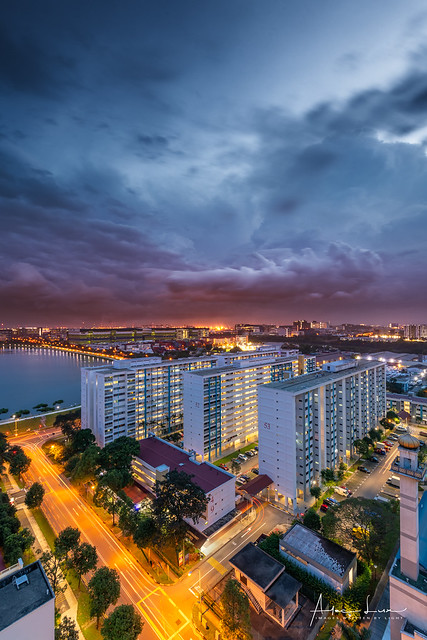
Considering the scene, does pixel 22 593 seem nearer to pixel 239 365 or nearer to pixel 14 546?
pixel 14 546

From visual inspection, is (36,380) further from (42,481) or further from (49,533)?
(49,533)

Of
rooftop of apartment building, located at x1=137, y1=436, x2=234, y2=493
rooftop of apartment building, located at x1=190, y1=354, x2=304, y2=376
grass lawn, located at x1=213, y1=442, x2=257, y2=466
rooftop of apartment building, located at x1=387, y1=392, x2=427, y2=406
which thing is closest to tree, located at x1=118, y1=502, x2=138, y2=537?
rooftop of apartment building, located at x1=137, y1=436, x2=234, y2=493

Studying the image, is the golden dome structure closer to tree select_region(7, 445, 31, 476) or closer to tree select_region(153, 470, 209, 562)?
tree select_region(153, 470, 209, 562)

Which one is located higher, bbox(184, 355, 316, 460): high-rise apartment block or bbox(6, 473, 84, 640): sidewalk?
bbox(184, 355, 316, 460): high-rise apartment block

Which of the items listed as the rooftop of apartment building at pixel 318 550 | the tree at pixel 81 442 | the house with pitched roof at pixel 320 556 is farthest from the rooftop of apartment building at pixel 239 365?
the house with pitched roof at pixel 320 556

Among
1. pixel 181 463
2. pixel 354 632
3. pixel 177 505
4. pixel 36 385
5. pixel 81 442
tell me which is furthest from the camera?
pixel 36 385

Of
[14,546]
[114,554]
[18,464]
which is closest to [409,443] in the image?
[114,554]
